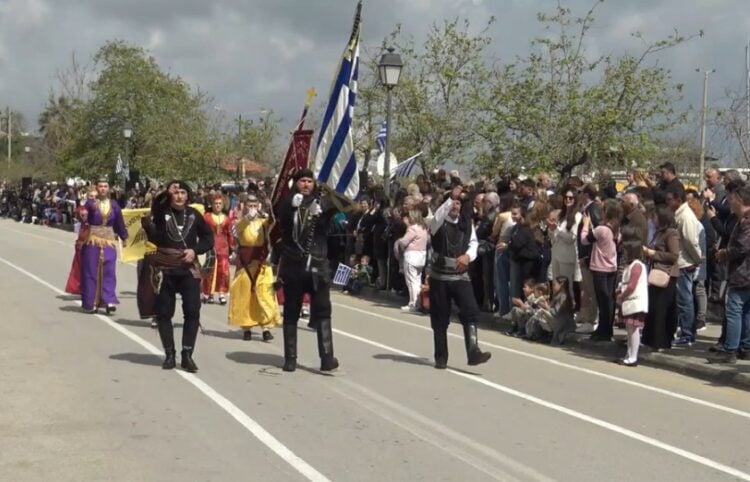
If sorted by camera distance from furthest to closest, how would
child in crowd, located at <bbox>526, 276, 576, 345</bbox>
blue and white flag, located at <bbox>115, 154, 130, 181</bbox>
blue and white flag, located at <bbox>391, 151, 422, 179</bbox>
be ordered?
1. blue and white flag, located at <bbox>115, 154, 130, 181</bbox>
2. blue and white flag, located at <bbox>391, 151, 422, 179</bbox>
3. child in crowd, located at <bbox>526, 276, 576, 345</bbox>

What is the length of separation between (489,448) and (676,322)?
18.1 ft

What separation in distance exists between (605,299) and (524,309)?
54.3 inches

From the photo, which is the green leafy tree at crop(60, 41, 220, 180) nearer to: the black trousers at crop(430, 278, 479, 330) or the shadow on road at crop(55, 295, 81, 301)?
the shadow on road at crop(55, 295, 81, 301)

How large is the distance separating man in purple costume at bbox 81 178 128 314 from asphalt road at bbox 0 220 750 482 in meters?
1.71

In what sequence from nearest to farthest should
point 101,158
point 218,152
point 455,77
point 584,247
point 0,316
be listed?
point 584,247 < point 0,316 < point 455,77 < point 218,152 < point 101,158

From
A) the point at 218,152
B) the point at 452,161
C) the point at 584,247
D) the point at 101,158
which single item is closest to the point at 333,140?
the point at 584,247

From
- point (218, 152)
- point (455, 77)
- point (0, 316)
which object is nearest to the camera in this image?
point (0, 316)

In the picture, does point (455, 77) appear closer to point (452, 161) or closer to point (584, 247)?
point (452, 161)

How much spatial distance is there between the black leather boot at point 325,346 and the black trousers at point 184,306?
124 centimetres

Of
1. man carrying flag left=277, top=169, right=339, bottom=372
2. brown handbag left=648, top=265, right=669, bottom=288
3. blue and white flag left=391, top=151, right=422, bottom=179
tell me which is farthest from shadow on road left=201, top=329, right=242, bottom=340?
blue and white flag left=391, top=151, right=422, bottom=179

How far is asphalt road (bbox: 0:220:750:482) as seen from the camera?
655cm

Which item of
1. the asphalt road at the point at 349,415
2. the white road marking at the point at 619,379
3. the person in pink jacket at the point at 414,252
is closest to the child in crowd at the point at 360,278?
the person in pink jacket at the point at 414,252

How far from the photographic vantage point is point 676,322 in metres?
11.8

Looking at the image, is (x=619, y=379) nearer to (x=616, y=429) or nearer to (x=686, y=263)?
(x=686, y=263)
